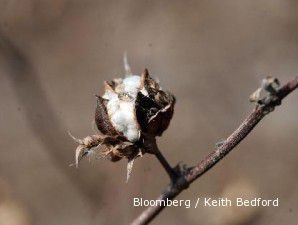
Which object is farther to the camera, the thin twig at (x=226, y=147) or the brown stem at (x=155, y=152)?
the brown stem at (x=155, y=152)

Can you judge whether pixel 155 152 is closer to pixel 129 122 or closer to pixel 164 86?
pixel 129 122

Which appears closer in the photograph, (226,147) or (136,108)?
(226,147)

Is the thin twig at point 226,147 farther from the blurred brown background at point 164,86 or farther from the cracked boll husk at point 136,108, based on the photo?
the blurred brown background at point 164,86

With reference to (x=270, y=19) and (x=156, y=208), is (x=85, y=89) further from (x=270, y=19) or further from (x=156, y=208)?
(x=156, y=208)

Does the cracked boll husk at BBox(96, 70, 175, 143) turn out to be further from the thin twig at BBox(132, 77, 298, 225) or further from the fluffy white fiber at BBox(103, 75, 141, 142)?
the thin twig at BBox(132, 77, 298, 225)

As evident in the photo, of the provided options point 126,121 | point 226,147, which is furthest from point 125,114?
point 226,147

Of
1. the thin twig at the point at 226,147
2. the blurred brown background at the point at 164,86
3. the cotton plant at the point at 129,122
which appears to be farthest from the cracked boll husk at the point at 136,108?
the blurred brown background at the point at 164,86
